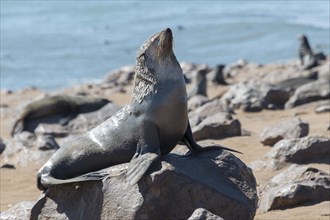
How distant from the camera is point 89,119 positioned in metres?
14.9

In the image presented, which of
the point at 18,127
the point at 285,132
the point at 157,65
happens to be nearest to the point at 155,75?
the point at 157,65

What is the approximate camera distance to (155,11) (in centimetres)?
5403

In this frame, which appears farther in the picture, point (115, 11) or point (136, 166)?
point (115, 11)

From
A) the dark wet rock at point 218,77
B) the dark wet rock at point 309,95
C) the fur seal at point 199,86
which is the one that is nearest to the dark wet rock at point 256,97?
the dark wet rock at point 309,95

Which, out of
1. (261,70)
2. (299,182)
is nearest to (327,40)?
(261,70)

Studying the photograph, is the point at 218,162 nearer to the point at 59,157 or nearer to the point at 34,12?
the point at 59,157

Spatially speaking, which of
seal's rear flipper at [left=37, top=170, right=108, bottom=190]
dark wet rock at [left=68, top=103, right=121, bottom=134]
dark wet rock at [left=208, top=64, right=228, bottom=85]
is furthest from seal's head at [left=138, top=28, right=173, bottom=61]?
dark wet rock at [left=208, top=64, right=228, bottom=85]

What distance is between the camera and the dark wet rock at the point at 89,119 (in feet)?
47.8

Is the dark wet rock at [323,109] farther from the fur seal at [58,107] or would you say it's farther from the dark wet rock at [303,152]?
the dark wet rock at [303,152]

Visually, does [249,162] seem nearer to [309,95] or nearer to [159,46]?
[159,46]

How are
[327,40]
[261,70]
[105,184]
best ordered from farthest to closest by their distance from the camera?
1. [327,40]
2. [261,70]
3. [105,184]

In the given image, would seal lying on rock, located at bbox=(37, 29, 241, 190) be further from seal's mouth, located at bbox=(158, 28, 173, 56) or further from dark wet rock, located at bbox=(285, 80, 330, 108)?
dark wet rock, located at bbox=(285, 80, 330, 108)

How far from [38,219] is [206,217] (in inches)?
56.9

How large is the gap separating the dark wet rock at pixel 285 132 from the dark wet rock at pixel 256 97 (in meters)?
4.65
